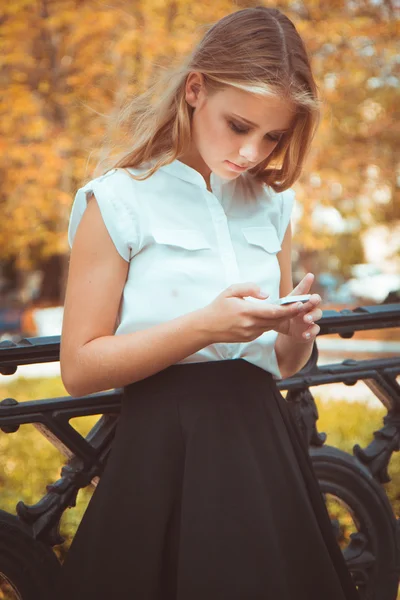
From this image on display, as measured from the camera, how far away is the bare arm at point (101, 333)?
1684 millimetres

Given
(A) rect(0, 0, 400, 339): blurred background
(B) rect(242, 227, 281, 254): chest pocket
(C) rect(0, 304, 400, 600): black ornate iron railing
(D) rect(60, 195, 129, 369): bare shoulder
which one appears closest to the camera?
(D) rect(60, 195, 129, 369): bare shoulder

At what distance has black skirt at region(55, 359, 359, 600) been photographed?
1695 mm

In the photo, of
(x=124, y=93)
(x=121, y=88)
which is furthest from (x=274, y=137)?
(x=121, y=88)

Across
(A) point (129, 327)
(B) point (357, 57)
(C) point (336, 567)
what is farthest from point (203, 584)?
(B) point (357, 57)

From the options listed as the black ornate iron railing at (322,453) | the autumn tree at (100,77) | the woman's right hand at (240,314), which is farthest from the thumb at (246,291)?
the autumn tree at (100,77)

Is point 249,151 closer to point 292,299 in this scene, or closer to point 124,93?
point 292,299

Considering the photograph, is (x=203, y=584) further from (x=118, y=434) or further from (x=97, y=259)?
(x=97, y=259)

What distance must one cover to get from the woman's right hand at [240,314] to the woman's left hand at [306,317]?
52mm

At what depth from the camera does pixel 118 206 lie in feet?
5.79

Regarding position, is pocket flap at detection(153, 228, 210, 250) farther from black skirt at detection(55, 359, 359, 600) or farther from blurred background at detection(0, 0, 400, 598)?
blurred background at detection(0, 0, 400, 598)

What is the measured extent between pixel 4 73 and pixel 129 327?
9.72 meters

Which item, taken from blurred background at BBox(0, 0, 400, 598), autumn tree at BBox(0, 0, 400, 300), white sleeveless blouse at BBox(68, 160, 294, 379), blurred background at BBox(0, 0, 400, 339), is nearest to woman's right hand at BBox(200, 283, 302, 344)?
white sleeveless blouse at BBox(68, 160, 294, 379)

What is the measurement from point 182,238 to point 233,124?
30 centimetres

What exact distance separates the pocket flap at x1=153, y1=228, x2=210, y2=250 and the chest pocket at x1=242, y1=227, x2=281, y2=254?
14 cm
